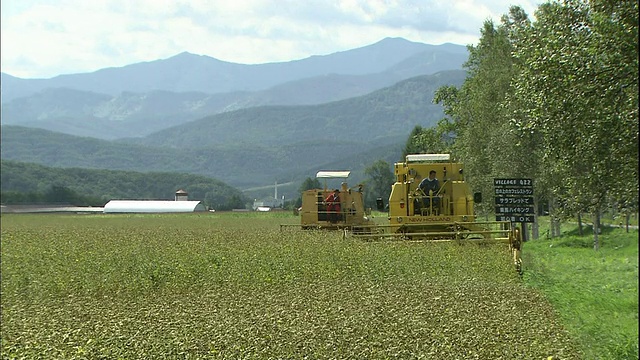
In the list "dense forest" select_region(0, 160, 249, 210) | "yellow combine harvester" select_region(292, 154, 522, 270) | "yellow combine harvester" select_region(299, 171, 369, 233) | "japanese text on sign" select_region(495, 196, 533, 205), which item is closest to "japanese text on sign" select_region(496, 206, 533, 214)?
"japanese text on sign" select_region(495, 196, 533, 205)

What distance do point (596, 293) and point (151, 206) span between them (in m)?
65.1

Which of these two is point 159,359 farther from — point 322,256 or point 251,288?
point 322,256

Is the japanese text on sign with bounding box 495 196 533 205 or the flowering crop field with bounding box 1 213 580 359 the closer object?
the flowering crop field with bounding box 1 213 580 359

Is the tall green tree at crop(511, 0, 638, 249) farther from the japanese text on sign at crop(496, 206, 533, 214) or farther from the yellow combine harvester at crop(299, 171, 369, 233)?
the yellow combine harvester at crop(299, 171, 369, 233)

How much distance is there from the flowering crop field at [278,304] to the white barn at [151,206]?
3936cm

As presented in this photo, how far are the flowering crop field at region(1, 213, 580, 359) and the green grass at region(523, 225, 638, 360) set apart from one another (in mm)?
405

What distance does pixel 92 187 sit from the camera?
74375mm

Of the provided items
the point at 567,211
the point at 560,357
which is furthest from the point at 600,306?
the point at 567,211

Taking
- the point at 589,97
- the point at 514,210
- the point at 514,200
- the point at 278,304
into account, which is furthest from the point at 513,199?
the point at 278,304

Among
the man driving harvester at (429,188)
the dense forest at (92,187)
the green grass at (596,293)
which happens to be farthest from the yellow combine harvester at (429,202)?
the dense forest at (92,187)

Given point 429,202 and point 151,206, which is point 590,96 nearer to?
point 429,202

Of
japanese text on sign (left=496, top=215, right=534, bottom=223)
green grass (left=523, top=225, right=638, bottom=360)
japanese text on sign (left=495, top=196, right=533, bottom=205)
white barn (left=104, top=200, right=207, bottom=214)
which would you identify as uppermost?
white barn (left=104, top=200, right=207, bottom=214)

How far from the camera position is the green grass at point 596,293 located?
1026cm

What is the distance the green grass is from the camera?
33.7 ft
